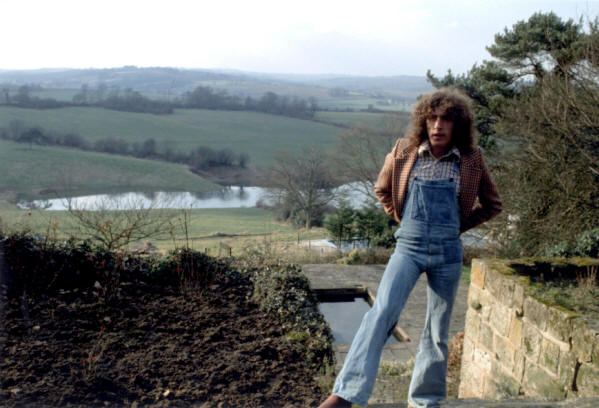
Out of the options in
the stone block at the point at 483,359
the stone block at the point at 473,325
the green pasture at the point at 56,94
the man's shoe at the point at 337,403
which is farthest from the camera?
the green pasture at the point at 56,94

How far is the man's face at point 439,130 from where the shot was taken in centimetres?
264

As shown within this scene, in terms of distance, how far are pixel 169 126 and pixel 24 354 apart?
192 ft

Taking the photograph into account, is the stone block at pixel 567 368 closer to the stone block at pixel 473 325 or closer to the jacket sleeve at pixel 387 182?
the stone block at pixel 473 325

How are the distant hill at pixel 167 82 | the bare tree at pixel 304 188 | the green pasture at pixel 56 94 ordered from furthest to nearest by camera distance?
the distant hill at pixel 167 82 < the green pasture at pixel 56 94 < the bare tree at pixel 304 188

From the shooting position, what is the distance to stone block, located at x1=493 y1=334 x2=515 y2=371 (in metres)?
3.83

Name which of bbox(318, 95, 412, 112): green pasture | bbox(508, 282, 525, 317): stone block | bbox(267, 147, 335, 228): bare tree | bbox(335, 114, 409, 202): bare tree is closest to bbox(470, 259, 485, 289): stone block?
bbox(508, 282, 525, 317): stone block

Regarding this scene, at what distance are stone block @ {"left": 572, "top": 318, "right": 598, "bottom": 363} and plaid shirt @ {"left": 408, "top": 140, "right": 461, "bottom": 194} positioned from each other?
4.17ft

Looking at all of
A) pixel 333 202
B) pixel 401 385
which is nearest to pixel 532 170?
pixel 401 385

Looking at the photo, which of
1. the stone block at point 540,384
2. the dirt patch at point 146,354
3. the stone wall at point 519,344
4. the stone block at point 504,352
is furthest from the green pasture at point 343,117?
the stone block at point 540,384

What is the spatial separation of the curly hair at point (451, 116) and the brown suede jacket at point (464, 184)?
55mm

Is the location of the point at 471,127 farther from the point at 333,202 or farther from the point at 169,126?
the point at 169,126

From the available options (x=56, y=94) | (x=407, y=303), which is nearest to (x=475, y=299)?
(x=407, y=303)

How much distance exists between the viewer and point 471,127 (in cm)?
270

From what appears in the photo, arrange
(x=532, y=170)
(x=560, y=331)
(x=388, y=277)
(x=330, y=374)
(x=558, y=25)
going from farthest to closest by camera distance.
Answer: (x=558, y=25), (x=532, y=170), (x=330, y=374), (x=560, y=331), (x=388, y=277)
